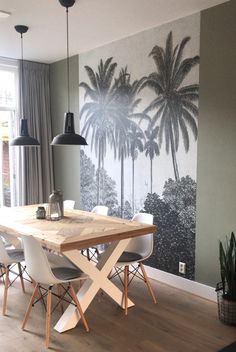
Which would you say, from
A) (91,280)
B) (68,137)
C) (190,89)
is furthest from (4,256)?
(190,89)

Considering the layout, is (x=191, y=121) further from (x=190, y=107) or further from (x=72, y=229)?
(x=72, y=229)

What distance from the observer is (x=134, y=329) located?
3.09 metres

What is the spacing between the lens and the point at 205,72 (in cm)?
360

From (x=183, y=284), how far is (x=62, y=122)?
9.87 feet

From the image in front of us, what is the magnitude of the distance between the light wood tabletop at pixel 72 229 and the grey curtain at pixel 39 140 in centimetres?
165

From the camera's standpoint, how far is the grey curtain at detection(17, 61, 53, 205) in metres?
5.49

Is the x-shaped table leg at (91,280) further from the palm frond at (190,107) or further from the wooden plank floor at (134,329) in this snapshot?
the palm frond at (190,107)

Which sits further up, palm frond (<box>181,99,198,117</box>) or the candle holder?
palm frond (<box>181,99,198,117</box>)

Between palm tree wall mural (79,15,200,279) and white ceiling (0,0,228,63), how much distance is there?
197 millimetres

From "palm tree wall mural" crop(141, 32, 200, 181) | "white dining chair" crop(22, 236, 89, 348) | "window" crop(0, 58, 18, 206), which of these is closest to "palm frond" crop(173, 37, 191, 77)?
"palm tree wall mural" crop(141, 32, 200, 181)

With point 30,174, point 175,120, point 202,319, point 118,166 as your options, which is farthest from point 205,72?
point 30,174

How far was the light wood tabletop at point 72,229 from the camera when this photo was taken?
287 cm

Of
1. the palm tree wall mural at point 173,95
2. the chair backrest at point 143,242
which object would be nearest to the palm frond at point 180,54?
the palm tree wall mural at point 173,95

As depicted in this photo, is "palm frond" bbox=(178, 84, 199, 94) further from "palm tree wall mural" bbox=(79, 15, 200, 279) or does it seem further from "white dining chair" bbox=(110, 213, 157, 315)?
"white dining chair" bbox=(110, 213, 157, 315)
